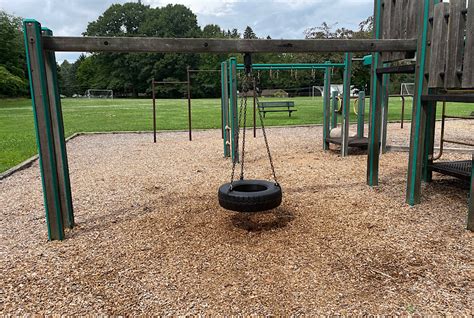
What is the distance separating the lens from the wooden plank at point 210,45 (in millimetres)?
3449

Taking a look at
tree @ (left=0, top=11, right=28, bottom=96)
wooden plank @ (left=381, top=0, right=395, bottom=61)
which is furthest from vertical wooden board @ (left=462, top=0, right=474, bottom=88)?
tree @ (left=0, top=11, right=28, bottom=96)

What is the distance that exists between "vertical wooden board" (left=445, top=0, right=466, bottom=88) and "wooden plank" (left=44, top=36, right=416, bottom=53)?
1.50 feet

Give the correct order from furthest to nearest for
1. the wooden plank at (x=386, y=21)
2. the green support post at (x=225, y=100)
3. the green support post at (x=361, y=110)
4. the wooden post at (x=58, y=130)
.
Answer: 1. the green support post at (x=361, y=110)
2. the green support post at (x=225, y=100)
3. the wooden plank at (x=386, y=21)
4. the wooden post at (x=58, y=130)

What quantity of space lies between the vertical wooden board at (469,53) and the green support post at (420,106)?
1.39 ft

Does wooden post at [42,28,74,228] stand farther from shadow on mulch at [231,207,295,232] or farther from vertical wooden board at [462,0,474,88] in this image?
vertical wooden board at [462,0,474,88]

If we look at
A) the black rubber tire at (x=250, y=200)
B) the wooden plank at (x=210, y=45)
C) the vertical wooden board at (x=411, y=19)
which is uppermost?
the vertical wooden board at (x=411, y=19)

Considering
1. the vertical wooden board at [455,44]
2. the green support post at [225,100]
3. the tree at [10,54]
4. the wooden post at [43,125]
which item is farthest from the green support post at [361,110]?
the tree at [10,54]

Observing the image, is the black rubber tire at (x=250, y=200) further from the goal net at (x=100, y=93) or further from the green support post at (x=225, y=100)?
the goal net at (x=100, y=93)

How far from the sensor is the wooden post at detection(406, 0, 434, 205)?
13.6 feet

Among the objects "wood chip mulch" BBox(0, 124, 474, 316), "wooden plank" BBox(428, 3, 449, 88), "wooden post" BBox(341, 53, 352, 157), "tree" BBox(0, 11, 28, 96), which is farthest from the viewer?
"tree" BBox(0, 11, 28, 96)

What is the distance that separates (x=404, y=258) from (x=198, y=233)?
189cm

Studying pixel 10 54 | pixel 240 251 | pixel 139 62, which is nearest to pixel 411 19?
pixel 240 251

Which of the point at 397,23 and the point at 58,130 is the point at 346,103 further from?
the point at 58,130

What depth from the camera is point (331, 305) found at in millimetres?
2521
